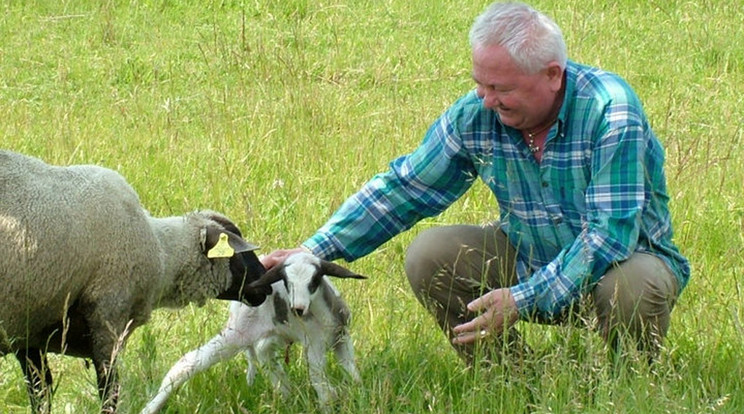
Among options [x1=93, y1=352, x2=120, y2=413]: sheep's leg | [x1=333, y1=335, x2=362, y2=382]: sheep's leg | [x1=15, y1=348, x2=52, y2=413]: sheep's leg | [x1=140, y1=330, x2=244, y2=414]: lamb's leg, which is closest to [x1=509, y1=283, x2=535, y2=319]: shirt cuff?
[x1=333, y1=335, x2=362, y2=382]: sheep's leg

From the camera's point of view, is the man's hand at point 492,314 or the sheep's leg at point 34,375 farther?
the sheep's leg at point 34,375

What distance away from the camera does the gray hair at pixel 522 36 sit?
460 centimetres

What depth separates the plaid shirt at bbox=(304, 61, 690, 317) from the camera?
4.61 metres

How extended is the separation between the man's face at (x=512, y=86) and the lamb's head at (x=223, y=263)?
1158 mm

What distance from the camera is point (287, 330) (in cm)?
496

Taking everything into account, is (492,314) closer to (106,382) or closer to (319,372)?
(319,372)

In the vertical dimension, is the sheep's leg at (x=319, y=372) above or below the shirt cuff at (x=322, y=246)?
below

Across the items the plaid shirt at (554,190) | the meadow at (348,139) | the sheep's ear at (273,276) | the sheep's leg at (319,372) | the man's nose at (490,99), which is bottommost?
the meadow at (348,139)

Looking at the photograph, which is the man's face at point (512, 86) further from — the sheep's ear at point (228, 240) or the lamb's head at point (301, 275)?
the sheep's ear at point (228, 240)

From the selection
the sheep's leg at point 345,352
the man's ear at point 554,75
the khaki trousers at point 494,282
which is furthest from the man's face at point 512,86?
the sheep's leg at point 345,352

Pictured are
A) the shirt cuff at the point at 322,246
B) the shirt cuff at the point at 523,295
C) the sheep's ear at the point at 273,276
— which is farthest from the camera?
the shirt cuff at the point at 322,246

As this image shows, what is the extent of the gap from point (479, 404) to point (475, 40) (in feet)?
4.11

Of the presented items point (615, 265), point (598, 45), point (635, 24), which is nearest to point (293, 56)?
point (598, 45)

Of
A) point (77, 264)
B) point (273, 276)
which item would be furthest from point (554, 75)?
point (77, 264)
